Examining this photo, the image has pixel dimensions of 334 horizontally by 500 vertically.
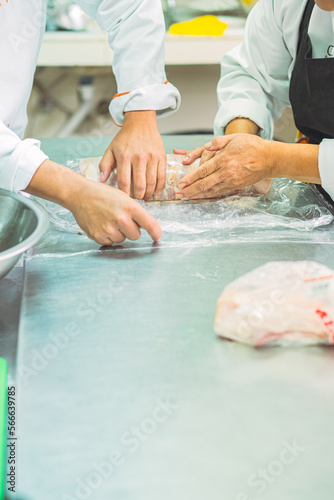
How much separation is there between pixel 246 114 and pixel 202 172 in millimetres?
295

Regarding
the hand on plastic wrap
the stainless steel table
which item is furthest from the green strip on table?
the hand on plastic wrap

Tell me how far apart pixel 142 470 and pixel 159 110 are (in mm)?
1072

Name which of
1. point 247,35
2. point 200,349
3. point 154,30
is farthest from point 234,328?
point 247,35

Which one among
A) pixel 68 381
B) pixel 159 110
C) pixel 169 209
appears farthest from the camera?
pixel 159 110

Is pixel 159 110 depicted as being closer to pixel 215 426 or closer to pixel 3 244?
pixel 3 244

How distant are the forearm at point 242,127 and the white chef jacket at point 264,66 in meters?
0.01

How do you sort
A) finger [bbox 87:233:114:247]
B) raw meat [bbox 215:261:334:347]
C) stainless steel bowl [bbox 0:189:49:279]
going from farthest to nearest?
finger [bbox 87:233:114:247]
stainless steel bowl [bbox 0:189:49:279]
raw meat [bbox 215:261:334:347]

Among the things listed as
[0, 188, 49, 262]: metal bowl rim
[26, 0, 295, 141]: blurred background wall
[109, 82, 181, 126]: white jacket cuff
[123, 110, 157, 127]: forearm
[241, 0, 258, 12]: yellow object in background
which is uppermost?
[241, 0, 258, 12]: yellow object in background

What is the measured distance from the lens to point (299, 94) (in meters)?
1.30

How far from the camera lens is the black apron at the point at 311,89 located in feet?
4.00

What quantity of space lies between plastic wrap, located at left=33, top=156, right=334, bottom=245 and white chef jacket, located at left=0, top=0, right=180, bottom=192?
10.8 inches

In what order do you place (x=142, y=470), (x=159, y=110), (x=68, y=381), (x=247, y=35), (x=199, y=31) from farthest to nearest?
Result: (x=199, y=31) < (x=247, y=35) < (x=159, y=110) < (x=68, y=381) < (x=142, y=470)

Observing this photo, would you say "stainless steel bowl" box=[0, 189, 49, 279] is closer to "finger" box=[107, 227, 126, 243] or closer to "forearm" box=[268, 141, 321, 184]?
"finger" box=[107, 227, 126, 243]

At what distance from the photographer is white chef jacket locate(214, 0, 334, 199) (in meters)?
1.36
